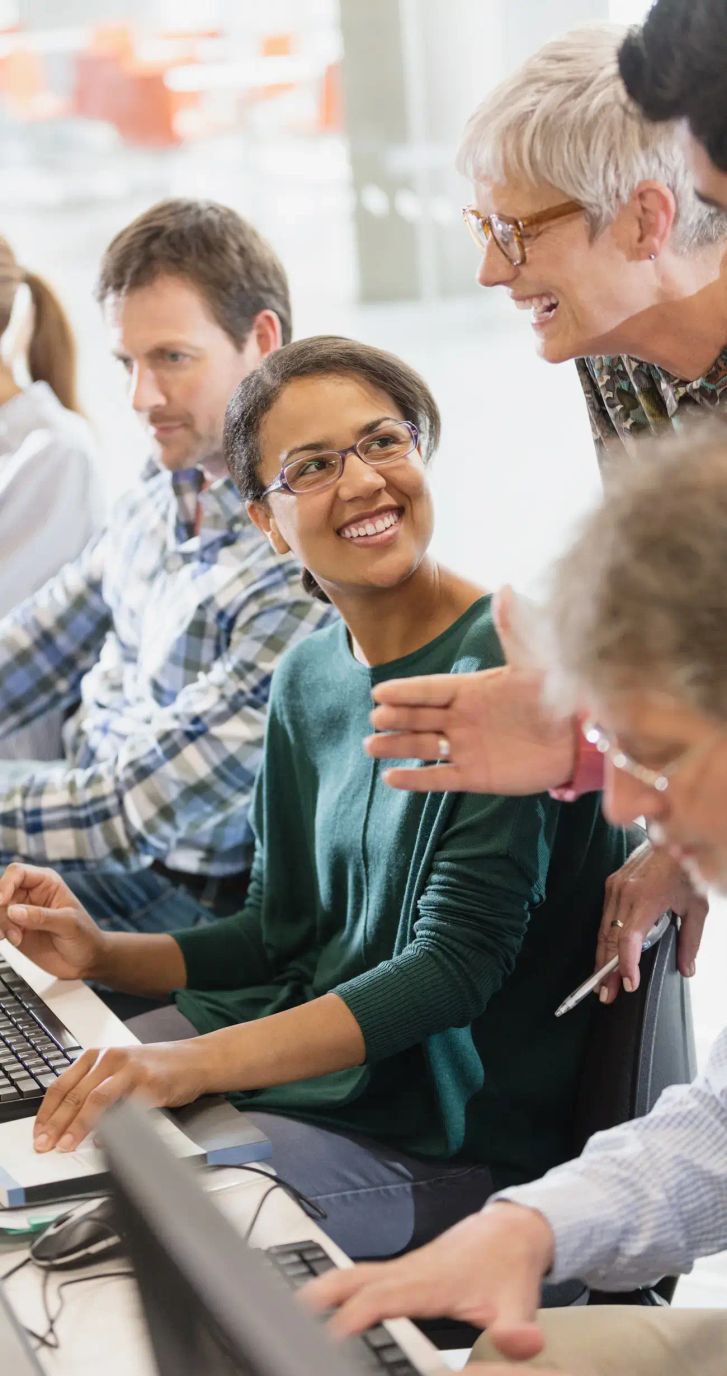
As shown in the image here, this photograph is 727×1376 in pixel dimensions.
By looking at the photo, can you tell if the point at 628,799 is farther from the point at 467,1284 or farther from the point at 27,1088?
the point at 27,1088

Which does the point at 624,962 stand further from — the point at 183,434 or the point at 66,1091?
the point at 183,434

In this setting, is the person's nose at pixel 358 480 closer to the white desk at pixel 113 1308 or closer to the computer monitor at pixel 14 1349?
the white desk at pixel 113 1308

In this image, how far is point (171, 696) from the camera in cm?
234

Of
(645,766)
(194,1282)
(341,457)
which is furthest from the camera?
(341,457)

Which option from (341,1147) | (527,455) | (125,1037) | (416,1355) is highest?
(416,1355)

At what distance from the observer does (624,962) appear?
5.06ft

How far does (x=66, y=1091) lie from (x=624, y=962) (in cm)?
54

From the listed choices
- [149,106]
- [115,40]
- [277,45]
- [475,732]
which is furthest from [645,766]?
[149,106]

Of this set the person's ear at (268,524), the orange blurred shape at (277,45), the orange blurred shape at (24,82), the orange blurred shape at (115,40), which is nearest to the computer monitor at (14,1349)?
the person's ear at (268,524)

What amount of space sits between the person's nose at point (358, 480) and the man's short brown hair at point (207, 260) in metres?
0.68

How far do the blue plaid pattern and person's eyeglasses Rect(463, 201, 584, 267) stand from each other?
934mm

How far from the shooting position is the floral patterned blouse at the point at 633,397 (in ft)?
5.89

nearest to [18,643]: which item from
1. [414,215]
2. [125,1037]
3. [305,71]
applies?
[125,1037]

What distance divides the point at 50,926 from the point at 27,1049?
0.84 feet
